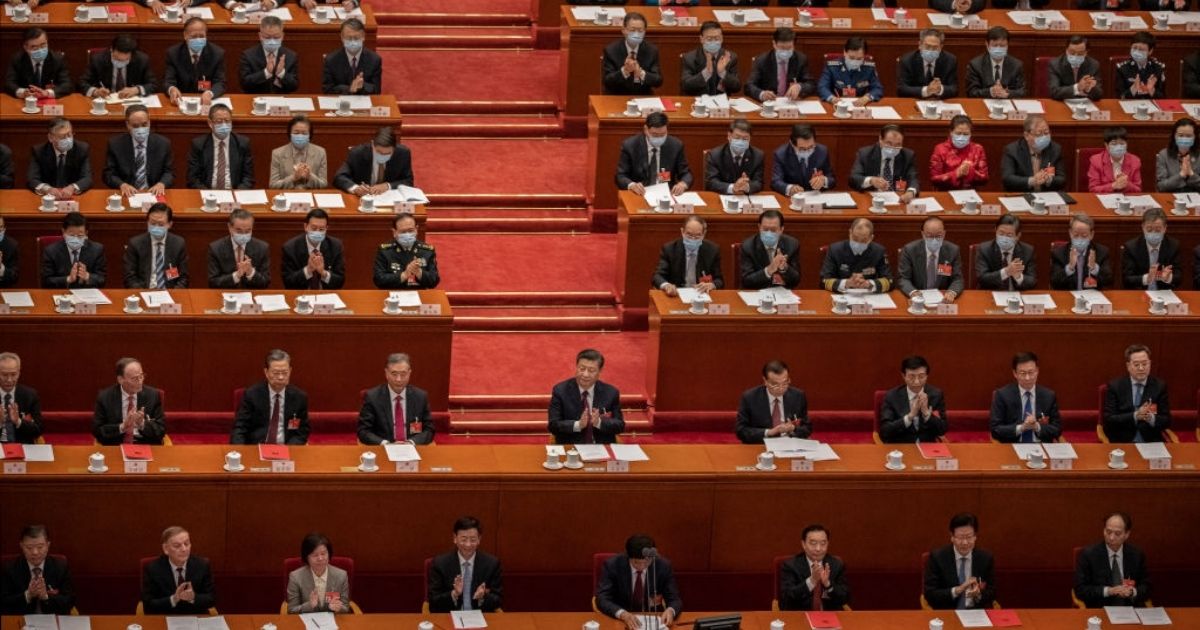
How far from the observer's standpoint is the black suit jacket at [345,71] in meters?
14.1

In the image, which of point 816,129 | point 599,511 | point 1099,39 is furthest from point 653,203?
point 1099,39

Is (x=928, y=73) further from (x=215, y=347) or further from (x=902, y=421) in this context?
(x=215, y=347)

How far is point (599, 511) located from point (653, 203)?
2793 millimetres

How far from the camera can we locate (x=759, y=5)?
1545cm

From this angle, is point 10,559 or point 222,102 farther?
point 222,102

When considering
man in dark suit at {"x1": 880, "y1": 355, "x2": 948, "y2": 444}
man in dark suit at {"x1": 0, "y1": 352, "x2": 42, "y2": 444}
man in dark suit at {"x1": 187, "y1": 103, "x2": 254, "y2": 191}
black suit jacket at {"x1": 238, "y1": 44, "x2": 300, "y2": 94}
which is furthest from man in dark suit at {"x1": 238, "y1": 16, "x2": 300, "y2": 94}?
man in dark suit at {"x1": 880, "y1": 355, "x2": 948, "y2": 444}

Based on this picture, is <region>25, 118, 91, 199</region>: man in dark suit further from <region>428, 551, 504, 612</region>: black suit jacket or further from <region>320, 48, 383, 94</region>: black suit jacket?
<region>428, 551, 504, 612</region>: black suit jacket

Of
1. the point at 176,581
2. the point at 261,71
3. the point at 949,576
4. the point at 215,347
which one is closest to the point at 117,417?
the point at 215,347

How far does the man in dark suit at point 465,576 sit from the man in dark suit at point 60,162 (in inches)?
160

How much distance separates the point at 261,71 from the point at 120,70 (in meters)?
0.89

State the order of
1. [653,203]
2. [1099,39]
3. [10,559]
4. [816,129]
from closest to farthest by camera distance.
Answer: [10,559]
[653,203]
[816,129]
[1099,39]

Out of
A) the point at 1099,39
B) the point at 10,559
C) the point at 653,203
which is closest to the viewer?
the point at 10,559

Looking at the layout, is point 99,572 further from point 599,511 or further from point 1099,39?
point 1099,39

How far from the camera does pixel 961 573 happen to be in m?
10.5
